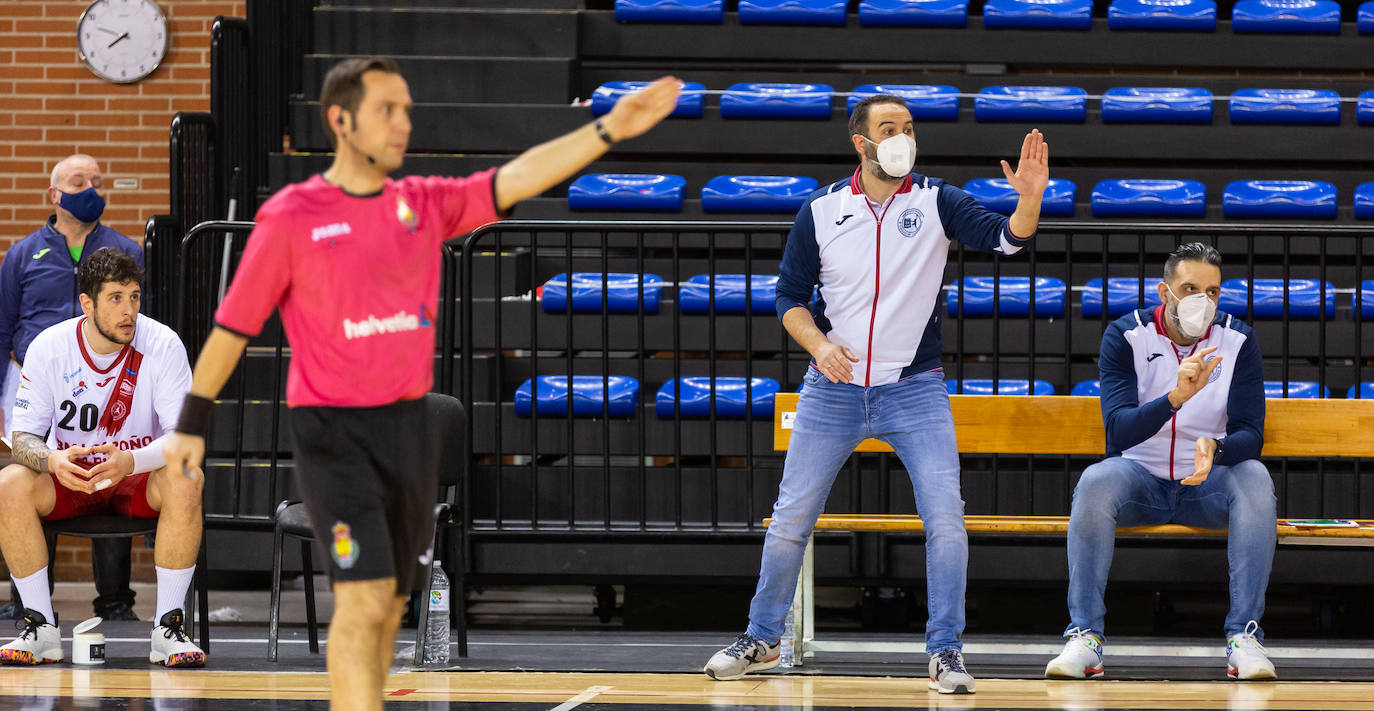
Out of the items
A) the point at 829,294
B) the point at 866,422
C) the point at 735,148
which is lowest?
the point at 866,422

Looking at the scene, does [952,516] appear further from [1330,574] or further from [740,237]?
[740,237]

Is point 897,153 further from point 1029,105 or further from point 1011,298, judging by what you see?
point 1029,105

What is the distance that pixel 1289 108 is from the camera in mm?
8141

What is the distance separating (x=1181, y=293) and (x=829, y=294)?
1.22 m

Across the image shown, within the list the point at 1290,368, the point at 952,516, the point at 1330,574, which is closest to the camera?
the point at 952,516

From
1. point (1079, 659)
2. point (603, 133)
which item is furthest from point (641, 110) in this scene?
point (1079, 659)

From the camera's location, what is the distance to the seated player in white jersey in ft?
16.7

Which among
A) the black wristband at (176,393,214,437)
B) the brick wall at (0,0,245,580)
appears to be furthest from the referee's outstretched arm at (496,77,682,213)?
the brick wall at (0,0,245,580)

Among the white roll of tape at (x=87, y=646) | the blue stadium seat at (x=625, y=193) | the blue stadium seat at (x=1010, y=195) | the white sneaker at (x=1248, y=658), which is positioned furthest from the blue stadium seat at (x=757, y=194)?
the white roll of tape at (x=87, y=646)

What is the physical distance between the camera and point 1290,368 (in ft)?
22.5

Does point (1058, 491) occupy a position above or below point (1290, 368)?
below

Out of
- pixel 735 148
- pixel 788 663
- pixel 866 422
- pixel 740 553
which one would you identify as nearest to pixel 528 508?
pixel 740 553

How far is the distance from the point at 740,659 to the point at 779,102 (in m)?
4.24

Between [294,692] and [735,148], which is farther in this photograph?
[735,148]
